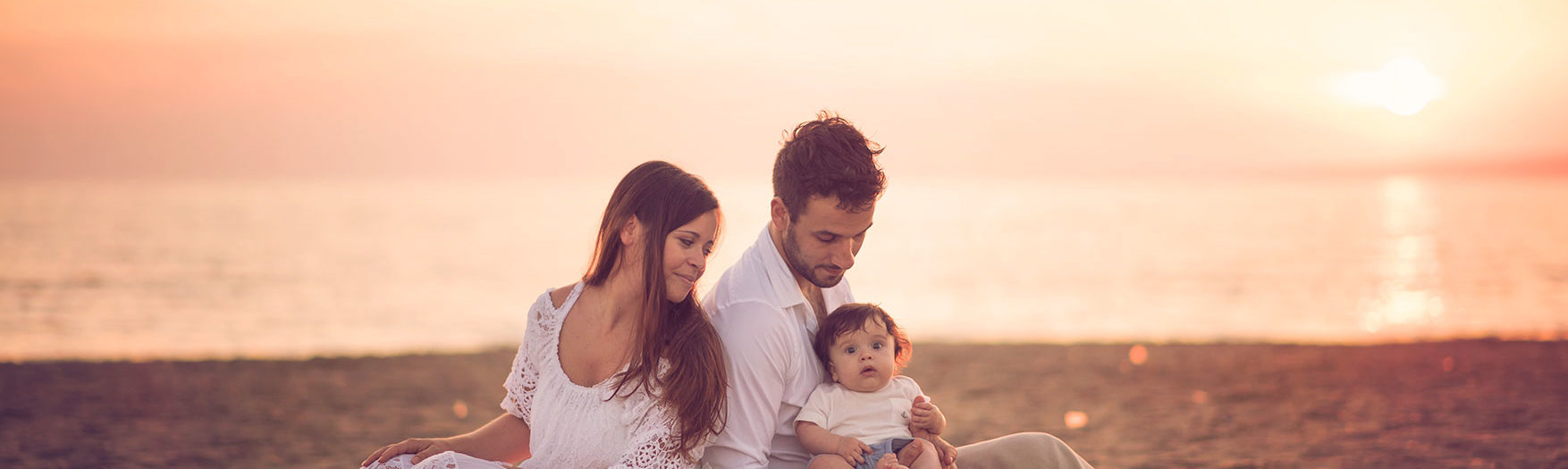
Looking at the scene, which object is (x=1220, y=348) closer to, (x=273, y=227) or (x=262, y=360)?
(x=262, y=360)

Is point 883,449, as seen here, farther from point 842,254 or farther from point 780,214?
point 780,214

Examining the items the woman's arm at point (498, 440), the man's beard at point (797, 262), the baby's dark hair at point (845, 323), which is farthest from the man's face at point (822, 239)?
the woman's arm at point (498, 440)

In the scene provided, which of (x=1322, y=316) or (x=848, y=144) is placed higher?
(x=1322, y=316)

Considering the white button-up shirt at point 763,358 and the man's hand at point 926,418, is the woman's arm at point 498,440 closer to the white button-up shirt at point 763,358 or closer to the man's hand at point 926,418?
the white button-up shirt at point 763,358

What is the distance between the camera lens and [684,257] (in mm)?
3330

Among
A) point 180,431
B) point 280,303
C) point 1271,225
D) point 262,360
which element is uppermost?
point 1271,225

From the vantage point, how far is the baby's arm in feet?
11.1

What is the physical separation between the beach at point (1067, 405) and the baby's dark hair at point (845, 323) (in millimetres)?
4428

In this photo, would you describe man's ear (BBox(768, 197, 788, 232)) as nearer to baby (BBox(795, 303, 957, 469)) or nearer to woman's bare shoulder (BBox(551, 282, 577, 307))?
baby (BBox(795, 303, 957, 469))

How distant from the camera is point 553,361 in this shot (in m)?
3.44

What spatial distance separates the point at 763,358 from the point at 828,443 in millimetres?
357

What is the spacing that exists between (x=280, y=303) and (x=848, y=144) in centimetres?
2206

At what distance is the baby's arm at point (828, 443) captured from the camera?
338cm

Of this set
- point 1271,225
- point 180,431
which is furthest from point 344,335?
point 1271,225
